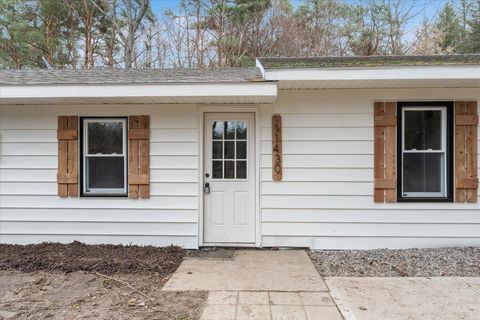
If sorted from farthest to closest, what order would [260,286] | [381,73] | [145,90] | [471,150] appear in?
1. [471,150]
2. [145,90]
3. [381,73]
4. [260,286]

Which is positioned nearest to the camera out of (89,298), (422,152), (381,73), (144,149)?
(89,298)

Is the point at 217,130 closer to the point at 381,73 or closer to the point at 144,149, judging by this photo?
the point at 144,149

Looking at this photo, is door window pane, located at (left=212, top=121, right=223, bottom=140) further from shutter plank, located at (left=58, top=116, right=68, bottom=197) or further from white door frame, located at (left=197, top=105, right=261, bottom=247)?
shutter plank, located at (left=58, top=116, right=68, bottom=197)

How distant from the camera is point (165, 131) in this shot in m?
4.85

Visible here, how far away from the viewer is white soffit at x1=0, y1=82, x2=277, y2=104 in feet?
13.9

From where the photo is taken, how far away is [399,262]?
4.20 metres

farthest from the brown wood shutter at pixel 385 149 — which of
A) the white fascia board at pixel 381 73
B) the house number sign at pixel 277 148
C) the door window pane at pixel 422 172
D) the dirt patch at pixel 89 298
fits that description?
the dirt patch at pixel 89 298

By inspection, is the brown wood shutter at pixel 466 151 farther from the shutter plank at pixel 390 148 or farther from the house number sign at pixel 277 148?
the house number sign at pixel 277 148

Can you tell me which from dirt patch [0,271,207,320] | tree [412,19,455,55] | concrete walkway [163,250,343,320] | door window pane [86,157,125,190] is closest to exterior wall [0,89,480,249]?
door window pane [86,157,125,190]

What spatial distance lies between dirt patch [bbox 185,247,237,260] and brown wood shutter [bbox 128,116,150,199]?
1.09 meters

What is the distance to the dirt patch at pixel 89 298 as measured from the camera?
2938mm

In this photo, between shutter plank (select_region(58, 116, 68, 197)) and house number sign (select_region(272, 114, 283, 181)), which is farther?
shutter plank (select_region(58, 116, 68, 197))

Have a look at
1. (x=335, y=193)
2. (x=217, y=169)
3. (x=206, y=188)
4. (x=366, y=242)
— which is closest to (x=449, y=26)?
(x=335, y=193)

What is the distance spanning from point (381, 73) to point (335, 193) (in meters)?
1.73
